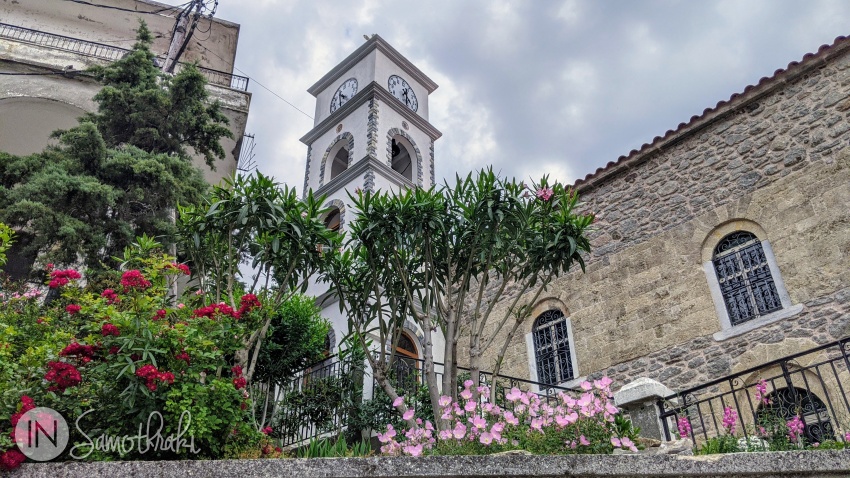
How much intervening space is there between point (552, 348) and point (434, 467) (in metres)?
7.91

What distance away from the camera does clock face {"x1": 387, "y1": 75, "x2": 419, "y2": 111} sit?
19797 millimetres

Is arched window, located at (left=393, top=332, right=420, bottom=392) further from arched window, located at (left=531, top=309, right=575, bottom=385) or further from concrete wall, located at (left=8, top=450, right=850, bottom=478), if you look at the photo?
concrete wall, located at (left=8, top=450, right=850, bottom=478)

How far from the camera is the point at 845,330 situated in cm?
847

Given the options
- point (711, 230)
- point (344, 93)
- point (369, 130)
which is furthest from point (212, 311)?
point (344, 93)

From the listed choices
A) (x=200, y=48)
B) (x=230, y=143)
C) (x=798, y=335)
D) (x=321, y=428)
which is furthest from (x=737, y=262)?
(x=200, y=48)

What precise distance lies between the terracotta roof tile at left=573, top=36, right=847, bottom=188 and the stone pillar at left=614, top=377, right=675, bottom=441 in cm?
644

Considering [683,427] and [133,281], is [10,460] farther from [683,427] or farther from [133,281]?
[683,427]

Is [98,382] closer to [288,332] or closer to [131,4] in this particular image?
[288,332]

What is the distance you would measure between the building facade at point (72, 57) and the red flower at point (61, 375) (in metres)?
9.91

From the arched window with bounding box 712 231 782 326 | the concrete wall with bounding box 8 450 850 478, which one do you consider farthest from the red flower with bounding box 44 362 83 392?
the arched window with bounding box 712 231 782 326

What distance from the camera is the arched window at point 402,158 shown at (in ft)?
62.5

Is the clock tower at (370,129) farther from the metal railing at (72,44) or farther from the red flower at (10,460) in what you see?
the red flower at (10,460)

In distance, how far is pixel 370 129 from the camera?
1777 centimetres

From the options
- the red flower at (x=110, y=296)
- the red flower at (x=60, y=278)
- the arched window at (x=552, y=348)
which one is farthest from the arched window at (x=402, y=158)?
the red flower at (x=110, y=296)
